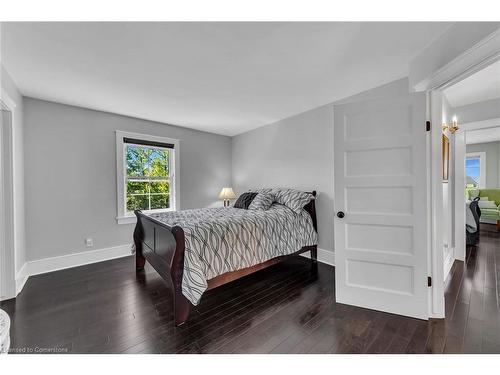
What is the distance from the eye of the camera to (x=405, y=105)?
189cm

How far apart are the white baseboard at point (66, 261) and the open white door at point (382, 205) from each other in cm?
339

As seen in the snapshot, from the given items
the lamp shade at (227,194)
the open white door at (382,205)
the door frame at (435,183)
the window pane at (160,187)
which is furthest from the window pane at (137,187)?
the door frame at (435,183)

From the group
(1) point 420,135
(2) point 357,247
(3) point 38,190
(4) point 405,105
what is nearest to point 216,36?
(4) point 405,105

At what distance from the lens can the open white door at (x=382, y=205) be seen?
1843 mm

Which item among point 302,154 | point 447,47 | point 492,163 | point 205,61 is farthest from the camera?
point 492,163

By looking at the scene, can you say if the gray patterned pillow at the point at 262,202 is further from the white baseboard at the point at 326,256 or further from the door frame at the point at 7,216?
the door frame at the point at 7,216

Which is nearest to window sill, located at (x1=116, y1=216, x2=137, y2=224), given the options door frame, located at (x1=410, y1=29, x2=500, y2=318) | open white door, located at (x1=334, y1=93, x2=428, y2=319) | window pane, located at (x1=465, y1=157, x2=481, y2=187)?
open white door, located at (x1=334, y1=93, x2=428, y2=319)

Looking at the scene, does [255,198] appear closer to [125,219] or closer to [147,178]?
[147,178]

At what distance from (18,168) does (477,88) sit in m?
5.57

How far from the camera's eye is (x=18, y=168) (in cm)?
263

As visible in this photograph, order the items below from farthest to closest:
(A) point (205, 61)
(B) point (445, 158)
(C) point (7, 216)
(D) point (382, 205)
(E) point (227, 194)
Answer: (E) point (227, 194) → (B) point (445, 158) → (C) point (7, 216) → (A) point (205, 61) → (D) point (382, 205)

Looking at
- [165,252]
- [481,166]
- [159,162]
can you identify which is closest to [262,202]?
[165,252]
